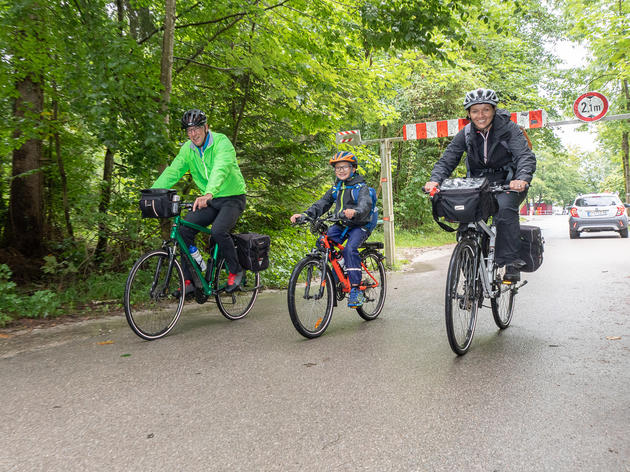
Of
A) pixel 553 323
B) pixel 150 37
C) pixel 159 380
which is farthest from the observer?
pixel 150 37

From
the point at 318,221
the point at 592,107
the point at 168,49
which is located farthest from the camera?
the point at 592,107

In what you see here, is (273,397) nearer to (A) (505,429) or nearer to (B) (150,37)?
(A) (505,429)

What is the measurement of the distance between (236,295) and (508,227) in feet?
10.2

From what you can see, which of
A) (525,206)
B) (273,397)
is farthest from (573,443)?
(525,206)

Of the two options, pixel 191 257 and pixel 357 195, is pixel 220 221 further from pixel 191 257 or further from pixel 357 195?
pixel 357 195

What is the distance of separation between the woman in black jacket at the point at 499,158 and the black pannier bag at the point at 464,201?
5.6 inches

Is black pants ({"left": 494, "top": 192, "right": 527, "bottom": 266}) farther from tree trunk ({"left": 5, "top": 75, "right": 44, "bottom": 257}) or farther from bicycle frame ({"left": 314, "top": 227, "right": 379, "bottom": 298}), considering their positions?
tree trunk ({"left": 5, "top": 75, "right": 44, "bottom": 257})

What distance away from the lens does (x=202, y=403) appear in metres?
3.23

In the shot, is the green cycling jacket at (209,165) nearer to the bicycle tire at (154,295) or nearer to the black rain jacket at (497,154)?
the bicycle tire at (154,295)

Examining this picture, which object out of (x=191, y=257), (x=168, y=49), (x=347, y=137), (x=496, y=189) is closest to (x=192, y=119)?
(x=191, y=257)

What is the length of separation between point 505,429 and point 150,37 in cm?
682

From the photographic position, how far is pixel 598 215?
56.9ft

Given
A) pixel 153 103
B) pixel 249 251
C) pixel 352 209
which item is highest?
pixel 153 103

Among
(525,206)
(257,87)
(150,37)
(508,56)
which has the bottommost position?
(525,206)
